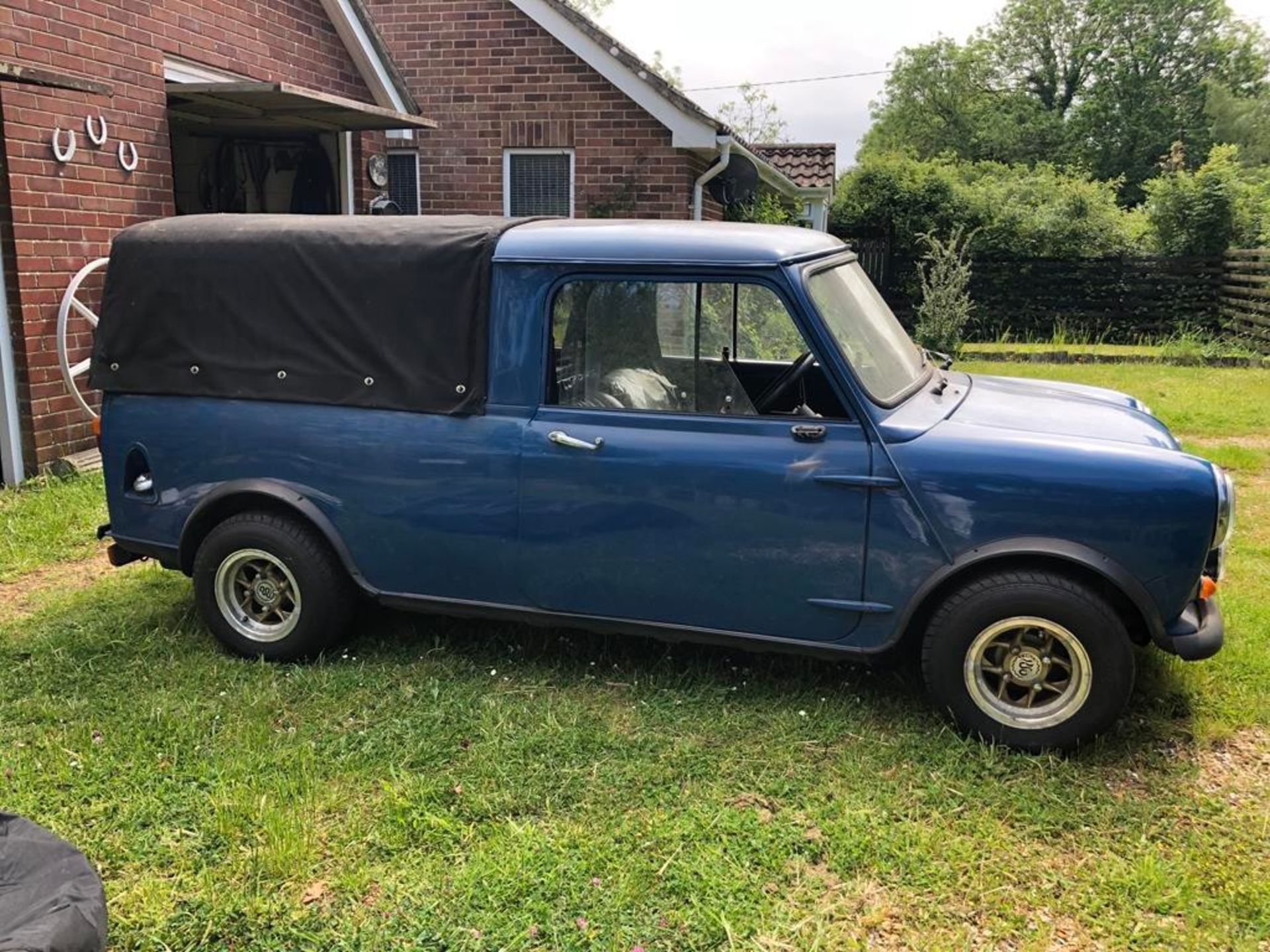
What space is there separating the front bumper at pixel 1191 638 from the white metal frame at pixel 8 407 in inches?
286

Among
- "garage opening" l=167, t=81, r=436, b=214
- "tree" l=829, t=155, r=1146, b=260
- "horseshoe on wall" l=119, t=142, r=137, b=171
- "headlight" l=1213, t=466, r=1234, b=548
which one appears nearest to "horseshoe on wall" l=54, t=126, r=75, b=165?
"horseshoe on wall" l=119, t=142, r=137, b=171

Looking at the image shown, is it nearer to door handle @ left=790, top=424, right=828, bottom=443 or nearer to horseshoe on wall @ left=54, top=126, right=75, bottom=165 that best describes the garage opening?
horseshoe on wall @ left=54, top=126, right=75, bottom=165

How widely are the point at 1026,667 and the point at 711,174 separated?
9.41 metres

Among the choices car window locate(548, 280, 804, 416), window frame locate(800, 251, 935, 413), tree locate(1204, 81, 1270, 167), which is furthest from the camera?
tree locate(1204, 81, 1270, 167)

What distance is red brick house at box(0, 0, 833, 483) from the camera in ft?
24.0

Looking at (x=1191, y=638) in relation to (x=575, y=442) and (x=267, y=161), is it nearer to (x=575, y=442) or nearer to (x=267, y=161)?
(x=575, y=442)

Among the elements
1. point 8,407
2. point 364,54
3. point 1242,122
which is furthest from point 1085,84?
point 8,407

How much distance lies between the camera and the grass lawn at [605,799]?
2.85m

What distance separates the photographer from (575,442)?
3.90 m

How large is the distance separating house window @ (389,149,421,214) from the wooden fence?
12548 millimetres

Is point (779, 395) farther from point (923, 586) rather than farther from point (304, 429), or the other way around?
point (304, 429)

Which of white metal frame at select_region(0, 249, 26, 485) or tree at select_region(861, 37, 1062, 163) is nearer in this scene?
white metal frame at select_region(0, 249, 26, 485)

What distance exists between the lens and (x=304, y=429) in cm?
424

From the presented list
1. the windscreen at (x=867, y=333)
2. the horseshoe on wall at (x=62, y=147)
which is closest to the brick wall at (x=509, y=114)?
the horseshoe on wall at (x=62, y=147)
